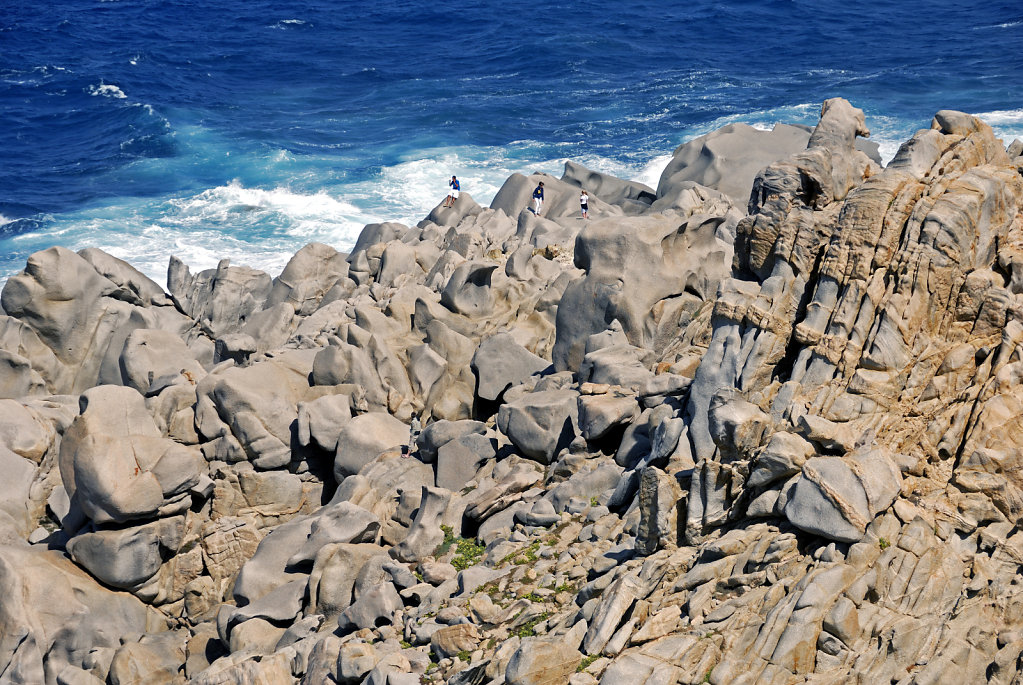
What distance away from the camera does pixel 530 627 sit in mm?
16703

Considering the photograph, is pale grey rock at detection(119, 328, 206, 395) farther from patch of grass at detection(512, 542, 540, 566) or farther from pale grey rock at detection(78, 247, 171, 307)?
patch of grass at detection(512, 542, 540, 566)

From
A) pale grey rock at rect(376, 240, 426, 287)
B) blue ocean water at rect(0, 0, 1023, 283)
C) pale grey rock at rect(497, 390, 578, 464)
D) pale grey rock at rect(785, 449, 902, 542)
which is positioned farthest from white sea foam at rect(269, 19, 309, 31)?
pale grey rock at rect(785, 449, 902, 542)

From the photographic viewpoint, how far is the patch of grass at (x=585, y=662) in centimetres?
1457

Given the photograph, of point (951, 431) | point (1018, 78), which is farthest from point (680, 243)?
point (1018, 78)

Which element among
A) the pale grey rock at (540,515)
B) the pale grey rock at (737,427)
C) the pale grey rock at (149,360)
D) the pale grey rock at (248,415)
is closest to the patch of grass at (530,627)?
the pale grey rock at (540,515)

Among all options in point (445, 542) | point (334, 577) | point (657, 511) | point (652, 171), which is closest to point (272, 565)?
point (334, 577)

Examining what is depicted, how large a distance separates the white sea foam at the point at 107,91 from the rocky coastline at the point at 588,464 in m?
47.6

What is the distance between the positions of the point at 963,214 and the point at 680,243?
11.9 meters

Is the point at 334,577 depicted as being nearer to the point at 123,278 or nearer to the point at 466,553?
the point at 466,553

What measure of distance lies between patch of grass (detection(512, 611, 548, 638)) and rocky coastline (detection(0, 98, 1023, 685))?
53 millimetres

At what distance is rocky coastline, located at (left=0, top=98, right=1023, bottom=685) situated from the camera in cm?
1459

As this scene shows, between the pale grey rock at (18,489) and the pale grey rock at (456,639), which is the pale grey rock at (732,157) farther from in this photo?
the pale grey rock at (456,639)

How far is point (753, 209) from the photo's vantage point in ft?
66.9

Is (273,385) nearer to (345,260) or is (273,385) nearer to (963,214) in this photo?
(345,260)
